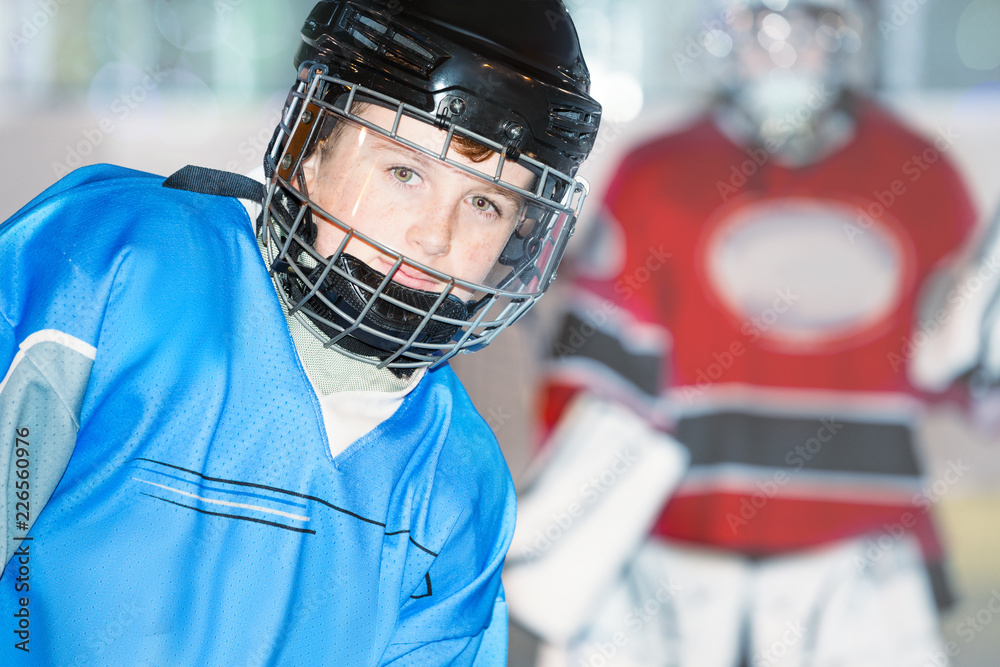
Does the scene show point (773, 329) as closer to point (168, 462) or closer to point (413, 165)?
point (413, 165)

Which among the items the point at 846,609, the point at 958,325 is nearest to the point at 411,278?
the point at 846,609

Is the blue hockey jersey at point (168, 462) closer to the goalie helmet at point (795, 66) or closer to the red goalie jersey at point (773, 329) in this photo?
the red goalie jersey at point (773, 329)

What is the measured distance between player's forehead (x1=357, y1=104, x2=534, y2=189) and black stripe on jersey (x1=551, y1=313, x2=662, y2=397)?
2.04 meters

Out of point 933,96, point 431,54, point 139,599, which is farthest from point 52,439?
point 933,96

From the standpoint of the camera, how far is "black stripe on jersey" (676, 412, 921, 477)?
2.96 metres

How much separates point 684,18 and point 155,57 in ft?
6.62

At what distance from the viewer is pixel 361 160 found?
3.24 feet

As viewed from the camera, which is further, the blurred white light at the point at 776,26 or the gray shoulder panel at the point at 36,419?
the blurred white light at the point at 776,26

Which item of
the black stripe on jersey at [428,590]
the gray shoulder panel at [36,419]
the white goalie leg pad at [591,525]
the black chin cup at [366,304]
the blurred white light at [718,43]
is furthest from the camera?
the blurred white light at [718,43]

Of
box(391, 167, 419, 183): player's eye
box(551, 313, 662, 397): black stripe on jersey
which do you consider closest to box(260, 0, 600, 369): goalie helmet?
box(391, 167, 419, 183): player's eye

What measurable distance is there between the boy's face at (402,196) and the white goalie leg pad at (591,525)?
81.8 inches

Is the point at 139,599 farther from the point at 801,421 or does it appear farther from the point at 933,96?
the point at 933,96

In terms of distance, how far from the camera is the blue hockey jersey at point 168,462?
0.81m

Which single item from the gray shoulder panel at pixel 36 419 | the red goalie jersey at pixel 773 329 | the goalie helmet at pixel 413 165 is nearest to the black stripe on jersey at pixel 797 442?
the red goalie jersey at pixel 773 329
